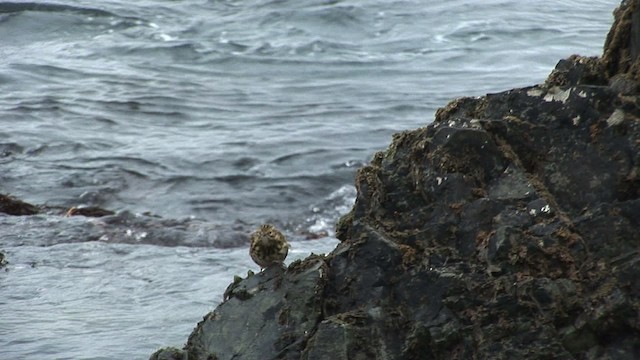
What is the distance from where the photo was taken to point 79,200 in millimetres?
9367

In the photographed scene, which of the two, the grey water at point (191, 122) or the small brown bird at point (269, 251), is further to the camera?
the grey water at point (191, 122)

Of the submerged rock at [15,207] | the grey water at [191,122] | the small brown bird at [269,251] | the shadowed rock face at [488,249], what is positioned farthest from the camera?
the submerged rock at [15,207]

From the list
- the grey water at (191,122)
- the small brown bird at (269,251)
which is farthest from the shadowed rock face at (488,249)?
the grey water at (191,122)

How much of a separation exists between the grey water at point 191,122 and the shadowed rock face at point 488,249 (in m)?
2.01

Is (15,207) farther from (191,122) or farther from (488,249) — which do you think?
(488,249)

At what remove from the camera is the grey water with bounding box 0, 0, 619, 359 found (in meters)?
6.52

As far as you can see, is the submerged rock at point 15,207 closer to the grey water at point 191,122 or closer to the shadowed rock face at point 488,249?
the grey water at point 191,122

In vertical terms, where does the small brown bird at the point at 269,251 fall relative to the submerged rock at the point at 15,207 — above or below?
above

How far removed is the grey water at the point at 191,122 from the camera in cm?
652

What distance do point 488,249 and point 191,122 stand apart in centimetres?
953

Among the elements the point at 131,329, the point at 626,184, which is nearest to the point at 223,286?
the point at 131,329

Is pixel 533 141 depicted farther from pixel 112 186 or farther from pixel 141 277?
pixel 112 186

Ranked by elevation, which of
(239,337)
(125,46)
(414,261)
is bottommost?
(125,46)

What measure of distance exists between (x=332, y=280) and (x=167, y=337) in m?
2.20
